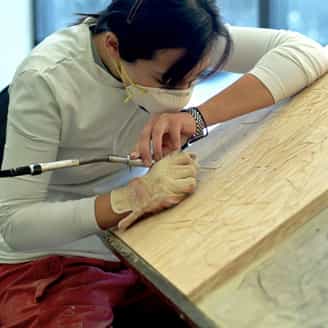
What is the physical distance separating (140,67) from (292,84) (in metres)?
0.33

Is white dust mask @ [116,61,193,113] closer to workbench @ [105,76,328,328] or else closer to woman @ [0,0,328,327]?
woman @ [0,0,328,327]

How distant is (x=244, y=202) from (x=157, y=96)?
0.33 metres

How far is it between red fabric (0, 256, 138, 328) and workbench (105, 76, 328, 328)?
7.7 inches

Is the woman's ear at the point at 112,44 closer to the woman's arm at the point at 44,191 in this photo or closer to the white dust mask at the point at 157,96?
the white dust mask at the point at 157,96

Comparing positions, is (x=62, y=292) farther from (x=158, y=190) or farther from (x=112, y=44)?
(x=112, y=44)

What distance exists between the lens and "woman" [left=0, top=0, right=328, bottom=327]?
1.00 metres

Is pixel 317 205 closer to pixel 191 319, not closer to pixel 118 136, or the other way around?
pixel 191 319

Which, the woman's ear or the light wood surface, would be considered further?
the woman's ear

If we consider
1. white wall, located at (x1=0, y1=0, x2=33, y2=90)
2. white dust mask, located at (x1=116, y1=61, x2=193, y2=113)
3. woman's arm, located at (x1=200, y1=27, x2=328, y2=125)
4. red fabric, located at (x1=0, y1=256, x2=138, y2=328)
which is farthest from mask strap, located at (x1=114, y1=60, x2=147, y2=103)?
white wall, located at (x1=0, y1=0, x2=33, y2=90)

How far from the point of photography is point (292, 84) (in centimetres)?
118

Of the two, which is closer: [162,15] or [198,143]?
[162,15]

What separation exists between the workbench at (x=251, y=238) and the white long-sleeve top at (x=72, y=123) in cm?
12

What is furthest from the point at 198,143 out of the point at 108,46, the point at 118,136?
the point at 108,46

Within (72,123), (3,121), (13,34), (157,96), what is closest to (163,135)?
(157,96)
